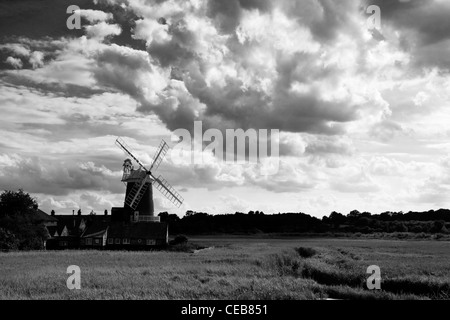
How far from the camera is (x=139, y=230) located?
70.0 meters

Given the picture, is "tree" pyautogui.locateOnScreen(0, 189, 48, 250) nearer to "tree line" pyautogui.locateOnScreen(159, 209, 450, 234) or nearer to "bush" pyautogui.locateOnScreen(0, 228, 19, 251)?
"bush" pyautogui.locateOnScreen(0, 228, 19, 251)

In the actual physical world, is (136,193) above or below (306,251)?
above

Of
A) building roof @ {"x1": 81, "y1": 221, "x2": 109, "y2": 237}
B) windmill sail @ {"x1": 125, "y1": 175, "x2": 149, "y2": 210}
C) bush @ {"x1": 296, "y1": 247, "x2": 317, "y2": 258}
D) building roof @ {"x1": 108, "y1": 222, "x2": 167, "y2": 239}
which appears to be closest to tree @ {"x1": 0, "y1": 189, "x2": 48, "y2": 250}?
building roof @ {"x1": 81, "y1": 221, "x2": 109, "y2": 237}

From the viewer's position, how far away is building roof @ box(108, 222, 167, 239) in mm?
69500

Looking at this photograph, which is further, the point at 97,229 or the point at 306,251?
the point at 97,229

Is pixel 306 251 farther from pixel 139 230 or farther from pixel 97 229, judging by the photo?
pixel 97 229

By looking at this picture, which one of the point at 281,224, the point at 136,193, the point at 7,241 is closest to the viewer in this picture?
the point at 7,241

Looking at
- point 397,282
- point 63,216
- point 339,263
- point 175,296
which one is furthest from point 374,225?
point 175,296

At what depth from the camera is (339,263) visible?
39406 millimetres

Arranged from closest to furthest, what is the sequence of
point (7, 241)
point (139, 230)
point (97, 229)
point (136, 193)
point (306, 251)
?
point (306, 251) → point (7, 241) → point (139, 230) → point (136, 193) → point (97, 229)

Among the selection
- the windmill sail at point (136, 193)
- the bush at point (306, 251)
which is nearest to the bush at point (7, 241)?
the windmill sail at point (136, 193)

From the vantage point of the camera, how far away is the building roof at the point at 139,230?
2736 inches

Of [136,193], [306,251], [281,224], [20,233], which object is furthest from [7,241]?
[281,224]
